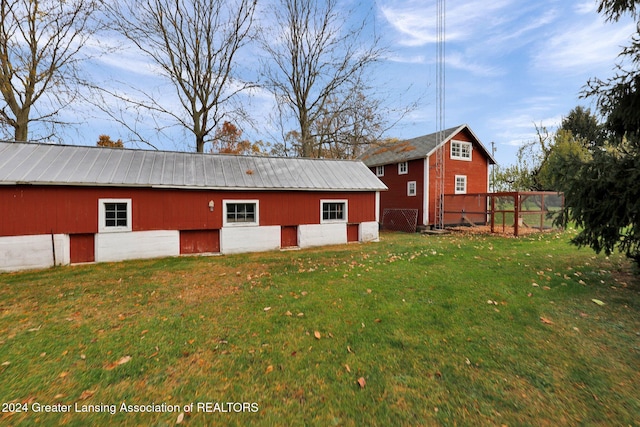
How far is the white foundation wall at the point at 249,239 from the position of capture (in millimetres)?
11188

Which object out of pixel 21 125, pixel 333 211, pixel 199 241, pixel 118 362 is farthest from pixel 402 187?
pixel 21 125

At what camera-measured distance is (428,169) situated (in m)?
18.5

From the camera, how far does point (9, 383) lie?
3.02 metres

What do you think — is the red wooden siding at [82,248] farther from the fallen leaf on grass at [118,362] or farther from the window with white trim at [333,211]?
the window with white trim at [333,211]

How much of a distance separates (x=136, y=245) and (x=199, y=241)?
6.97ft

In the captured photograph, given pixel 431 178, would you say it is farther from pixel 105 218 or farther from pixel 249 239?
pixel 105 218

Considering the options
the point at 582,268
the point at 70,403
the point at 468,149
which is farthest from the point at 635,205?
the point at 468,149

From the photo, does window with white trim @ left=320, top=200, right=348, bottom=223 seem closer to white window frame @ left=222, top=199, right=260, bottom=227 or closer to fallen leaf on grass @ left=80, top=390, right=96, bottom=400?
white window frame @ left=222, top=199, right=260, bottom=227

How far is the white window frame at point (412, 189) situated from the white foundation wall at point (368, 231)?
262 inches

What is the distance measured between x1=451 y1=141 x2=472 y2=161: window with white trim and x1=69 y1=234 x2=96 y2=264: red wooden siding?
2086 cm

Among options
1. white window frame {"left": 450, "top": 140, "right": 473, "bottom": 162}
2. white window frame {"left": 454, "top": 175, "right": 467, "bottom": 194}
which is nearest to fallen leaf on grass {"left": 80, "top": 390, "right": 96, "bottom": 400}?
white window frame {"left": 454, "top": 175, "right": 467, "bottom": 194}

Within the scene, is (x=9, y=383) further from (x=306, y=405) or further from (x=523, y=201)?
(x=523, y=201)

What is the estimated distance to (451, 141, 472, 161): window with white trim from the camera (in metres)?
19.6

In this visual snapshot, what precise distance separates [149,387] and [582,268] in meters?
10.3
